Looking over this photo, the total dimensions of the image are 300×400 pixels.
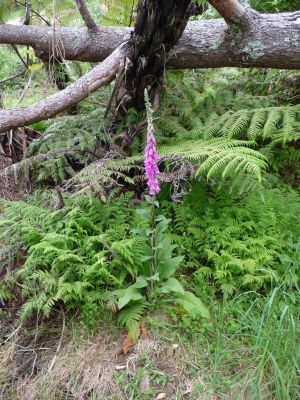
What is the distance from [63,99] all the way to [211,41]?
1.63 metres

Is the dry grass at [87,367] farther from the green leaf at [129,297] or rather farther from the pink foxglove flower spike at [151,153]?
the pink foxglove flower spike at [151,153]

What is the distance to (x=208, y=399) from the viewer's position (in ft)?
7.72

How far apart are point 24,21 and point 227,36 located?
2.41 m

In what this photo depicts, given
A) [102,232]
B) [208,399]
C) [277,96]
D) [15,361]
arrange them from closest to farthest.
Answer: [208,399] < [15,361] < [102,232] < [277,96]

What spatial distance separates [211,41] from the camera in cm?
381

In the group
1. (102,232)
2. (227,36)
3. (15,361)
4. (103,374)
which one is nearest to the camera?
(103,374)

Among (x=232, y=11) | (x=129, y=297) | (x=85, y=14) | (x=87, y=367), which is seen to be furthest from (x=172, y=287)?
(x=85, y=14)

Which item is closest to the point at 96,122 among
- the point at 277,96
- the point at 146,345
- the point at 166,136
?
the point at 166,136

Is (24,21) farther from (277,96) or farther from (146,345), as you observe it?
(146,345)

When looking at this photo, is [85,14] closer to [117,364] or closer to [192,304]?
[192,304]

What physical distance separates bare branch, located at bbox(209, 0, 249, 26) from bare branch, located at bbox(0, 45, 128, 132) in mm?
943

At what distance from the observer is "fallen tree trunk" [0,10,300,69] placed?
365 cm

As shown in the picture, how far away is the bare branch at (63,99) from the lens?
3549 millimetres

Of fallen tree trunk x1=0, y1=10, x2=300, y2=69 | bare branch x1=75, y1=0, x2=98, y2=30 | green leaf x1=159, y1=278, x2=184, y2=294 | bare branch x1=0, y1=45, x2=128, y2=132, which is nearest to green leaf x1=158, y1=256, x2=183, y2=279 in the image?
green leaf x1=159, y1=278, x2=184, y2=294
